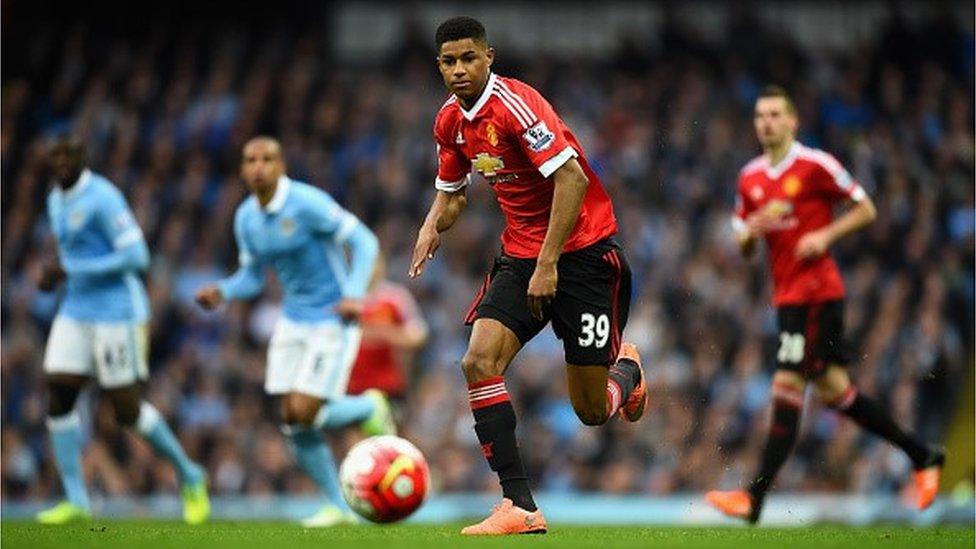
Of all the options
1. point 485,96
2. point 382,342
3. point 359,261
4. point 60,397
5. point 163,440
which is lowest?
point 163,440

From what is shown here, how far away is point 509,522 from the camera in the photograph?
7355mm

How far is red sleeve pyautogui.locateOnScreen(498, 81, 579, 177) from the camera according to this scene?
737 cm

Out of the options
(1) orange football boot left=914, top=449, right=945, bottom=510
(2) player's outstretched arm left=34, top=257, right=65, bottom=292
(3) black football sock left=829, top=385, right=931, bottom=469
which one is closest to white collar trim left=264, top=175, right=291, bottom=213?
(2) player's outstretched arm left=34, top=257, right=65, bottom=292

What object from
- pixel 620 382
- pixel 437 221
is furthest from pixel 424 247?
pixel 620 382

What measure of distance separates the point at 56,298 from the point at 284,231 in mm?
6917

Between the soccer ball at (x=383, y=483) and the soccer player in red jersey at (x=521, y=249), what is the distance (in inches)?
19.8

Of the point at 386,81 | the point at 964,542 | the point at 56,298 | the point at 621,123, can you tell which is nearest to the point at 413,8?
the point at 386,81

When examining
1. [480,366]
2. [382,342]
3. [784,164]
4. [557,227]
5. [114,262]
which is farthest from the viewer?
[382,342]

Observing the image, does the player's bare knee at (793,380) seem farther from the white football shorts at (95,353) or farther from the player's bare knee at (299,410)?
the white football shorts at (95,353)

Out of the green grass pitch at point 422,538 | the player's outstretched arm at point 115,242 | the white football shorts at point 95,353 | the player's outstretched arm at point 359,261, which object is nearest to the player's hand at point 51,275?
the player's outstretched arm at point 115,242

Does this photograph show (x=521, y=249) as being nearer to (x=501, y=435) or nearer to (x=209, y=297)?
(x=501, y=435)

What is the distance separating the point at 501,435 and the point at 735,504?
2.69 m

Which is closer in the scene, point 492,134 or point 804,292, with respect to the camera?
point 492,134

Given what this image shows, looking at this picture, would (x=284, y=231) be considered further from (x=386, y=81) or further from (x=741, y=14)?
(x=741, y=14)
